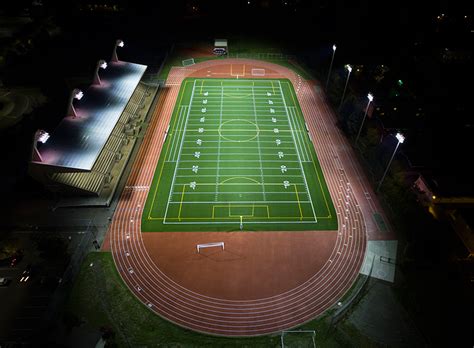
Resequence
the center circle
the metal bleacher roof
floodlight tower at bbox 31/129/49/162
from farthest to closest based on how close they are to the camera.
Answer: the center circle < the metal bleacher roof < floodlight tower at bbox 31/129/49/162

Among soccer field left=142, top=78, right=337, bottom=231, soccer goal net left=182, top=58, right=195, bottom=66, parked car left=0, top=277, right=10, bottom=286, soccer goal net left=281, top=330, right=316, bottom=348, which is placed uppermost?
soccer goal net left=182, top=58, right=195, bottom=66

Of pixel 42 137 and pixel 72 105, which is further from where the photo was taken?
pixel 72 105

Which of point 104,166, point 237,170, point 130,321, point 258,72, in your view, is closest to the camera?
point 130,321

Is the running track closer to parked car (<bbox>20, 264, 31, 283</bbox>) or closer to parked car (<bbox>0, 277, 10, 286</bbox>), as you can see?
parked car (<bbox>20, 264, 31, 283</bbox>)

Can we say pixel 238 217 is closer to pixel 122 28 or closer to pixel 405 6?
pixel 405 6

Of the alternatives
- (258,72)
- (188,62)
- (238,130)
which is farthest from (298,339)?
(188,62)

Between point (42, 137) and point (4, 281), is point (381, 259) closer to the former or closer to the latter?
point (4, 281)

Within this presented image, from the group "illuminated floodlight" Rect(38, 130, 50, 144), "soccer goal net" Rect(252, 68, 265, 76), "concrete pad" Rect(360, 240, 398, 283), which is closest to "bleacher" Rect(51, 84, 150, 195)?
"illuminated floodlight" Rect(38, 130, 50, 144)

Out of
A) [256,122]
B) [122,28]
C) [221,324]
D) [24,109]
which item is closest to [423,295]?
[221,324]
